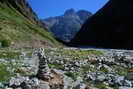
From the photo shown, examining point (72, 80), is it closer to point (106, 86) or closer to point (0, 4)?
point (106, 86)

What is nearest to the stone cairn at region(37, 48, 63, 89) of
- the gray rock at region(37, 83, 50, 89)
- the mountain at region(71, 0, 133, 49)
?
the gray rock at region(37, 83, 50, 89)

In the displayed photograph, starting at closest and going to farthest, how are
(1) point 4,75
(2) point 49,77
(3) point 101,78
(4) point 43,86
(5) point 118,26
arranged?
(4) point 43,86, (2) point 49,77, (1) point 4,75, (3) point 101,78, (5) point 118,26

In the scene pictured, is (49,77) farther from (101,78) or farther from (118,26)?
(118,26)

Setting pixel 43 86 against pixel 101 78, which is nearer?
pixel 43 86

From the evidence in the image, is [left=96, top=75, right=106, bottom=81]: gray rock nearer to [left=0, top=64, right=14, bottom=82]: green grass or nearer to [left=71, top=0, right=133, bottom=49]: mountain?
[left=0, top=64, right=14, bottom=82]: green grass

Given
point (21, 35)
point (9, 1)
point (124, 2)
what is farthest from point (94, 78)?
point (124, 2)

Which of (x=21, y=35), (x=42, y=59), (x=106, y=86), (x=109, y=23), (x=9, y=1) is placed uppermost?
(x=9, y=1)

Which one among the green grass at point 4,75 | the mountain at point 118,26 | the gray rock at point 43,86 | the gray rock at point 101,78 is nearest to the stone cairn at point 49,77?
the gray rock at point 43,86

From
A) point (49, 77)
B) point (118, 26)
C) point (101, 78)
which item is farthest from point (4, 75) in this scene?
point (118, 26)

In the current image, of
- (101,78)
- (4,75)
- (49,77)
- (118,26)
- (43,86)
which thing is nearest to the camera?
(43,86)

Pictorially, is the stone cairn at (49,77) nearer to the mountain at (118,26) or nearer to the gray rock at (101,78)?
the gray rock at (101,78)

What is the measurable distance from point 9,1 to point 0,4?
20949 mm

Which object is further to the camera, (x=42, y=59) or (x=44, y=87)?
(x=42, y=59)

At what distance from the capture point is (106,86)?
1644 centimetres
